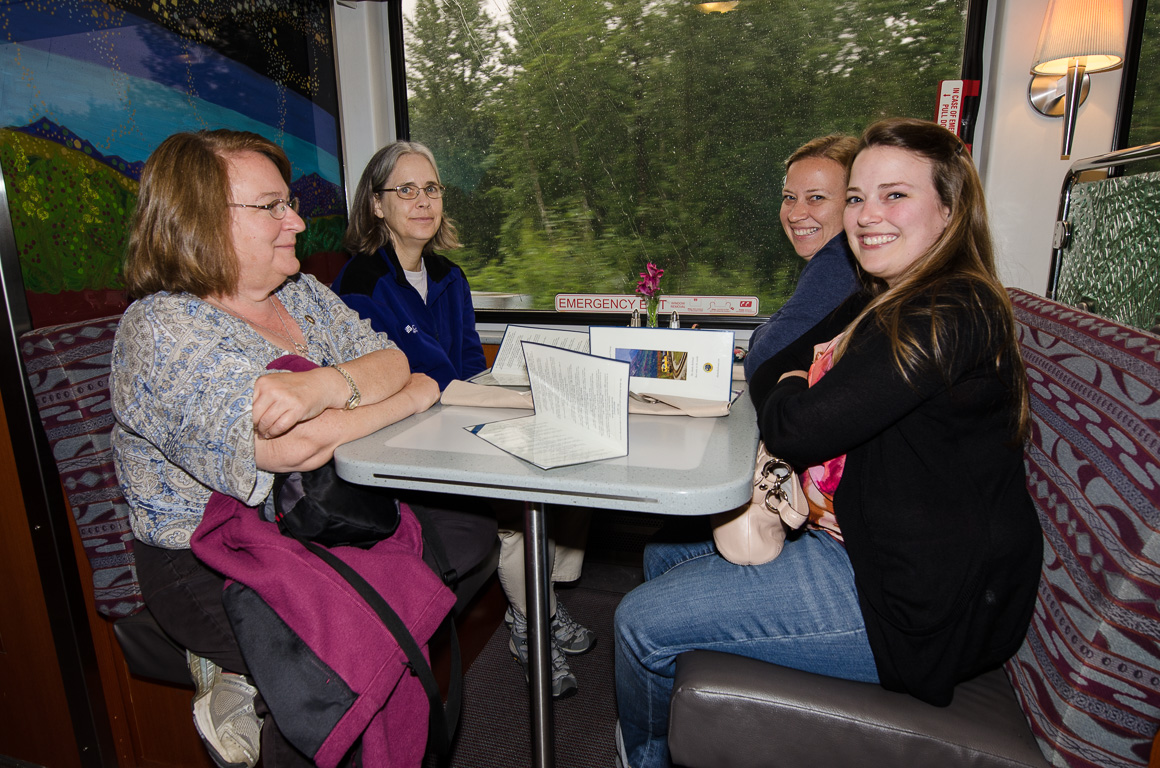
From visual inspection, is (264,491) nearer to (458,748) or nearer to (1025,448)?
(458,748)

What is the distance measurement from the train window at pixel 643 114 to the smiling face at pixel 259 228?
1.55m

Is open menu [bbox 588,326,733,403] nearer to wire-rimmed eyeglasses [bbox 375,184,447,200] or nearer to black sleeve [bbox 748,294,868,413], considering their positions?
black sleeve [bbox 748,294,868,413]

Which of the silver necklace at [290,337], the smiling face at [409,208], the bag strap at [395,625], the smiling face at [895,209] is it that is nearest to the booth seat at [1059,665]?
the smiling face at [895,209]

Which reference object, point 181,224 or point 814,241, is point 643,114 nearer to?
point 814,241

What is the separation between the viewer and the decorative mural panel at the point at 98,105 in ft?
4.83

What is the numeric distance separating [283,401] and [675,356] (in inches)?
31.3

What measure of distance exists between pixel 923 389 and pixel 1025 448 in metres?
0.33

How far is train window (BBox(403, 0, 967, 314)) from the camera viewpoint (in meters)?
2.45

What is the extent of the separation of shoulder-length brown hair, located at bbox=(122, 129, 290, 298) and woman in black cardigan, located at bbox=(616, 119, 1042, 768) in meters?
1.12

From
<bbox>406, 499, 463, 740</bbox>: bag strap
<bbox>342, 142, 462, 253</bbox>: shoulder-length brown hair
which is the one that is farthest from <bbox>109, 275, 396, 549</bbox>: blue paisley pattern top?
<bbox>342, 142, 462, 253</bbox>: shoulder-length brown hair

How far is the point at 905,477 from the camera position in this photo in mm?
1045

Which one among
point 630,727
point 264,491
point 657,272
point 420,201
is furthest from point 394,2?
point 630,727

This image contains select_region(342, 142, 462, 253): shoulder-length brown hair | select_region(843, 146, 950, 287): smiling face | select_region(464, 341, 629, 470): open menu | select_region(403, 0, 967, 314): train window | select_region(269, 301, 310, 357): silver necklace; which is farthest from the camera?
select_region(403, 0, 967, 314): train window

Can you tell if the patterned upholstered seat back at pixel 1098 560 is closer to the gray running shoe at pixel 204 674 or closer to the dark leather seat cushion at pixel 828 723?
→ the dark leather seat cushion at pixel 828 723
